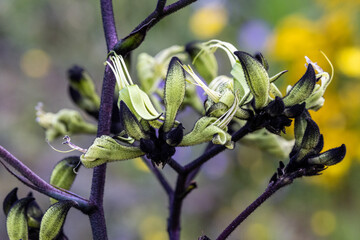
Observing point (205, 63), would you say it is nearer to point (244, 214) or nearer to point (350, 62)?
point (244, 214)

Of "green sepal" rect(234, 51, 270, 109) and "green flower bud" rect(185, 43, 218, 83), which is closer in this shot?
"green sepal" rect(234, 51, 270, 109)

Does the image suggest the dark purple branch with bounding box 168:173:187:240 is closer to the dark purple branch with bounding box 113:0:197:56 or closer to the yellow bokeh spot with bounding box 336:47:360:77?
the dark purple branch with bounding box 113:0:197:56

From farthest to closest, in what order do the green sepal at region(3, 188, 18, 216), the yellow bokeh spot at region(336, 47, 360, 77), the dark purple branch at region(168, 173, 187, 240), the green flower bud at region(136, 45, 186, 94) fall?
the yellow bokeh spot at region(336, 47, 360, 77), the green flower bud at region(136, 45, 186, 94), the dark purple branch at region(168, 173, 187, 240), the green sepal at region(3, 188, 18, 216)

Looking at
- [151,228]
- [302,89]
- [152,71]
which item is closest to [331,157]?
[302,89]

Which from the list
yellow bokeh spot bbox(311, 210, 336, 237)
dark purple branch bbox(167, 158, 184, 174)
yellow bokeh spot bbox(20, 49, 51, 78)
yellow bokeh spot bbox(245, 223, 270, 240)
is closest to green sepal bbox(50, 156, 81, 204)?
dark purple branch bbox(167, 158, 184, 174)

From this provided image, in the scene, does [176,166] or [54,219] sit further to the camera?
[176,166]

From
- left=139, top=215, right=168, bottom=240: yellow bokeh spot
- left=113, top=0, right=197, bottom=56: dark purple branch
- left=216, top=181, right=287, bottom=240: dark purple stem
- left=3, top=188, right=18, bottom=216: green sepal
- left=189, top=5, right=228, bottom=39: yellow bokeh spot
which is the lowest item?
left=139, top=215, right=168, bottom=240: yellow bokeh spot

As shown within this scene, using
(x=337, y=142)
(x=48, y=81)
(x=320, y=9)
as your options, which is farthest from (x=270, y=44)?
(x=48, y=81)
